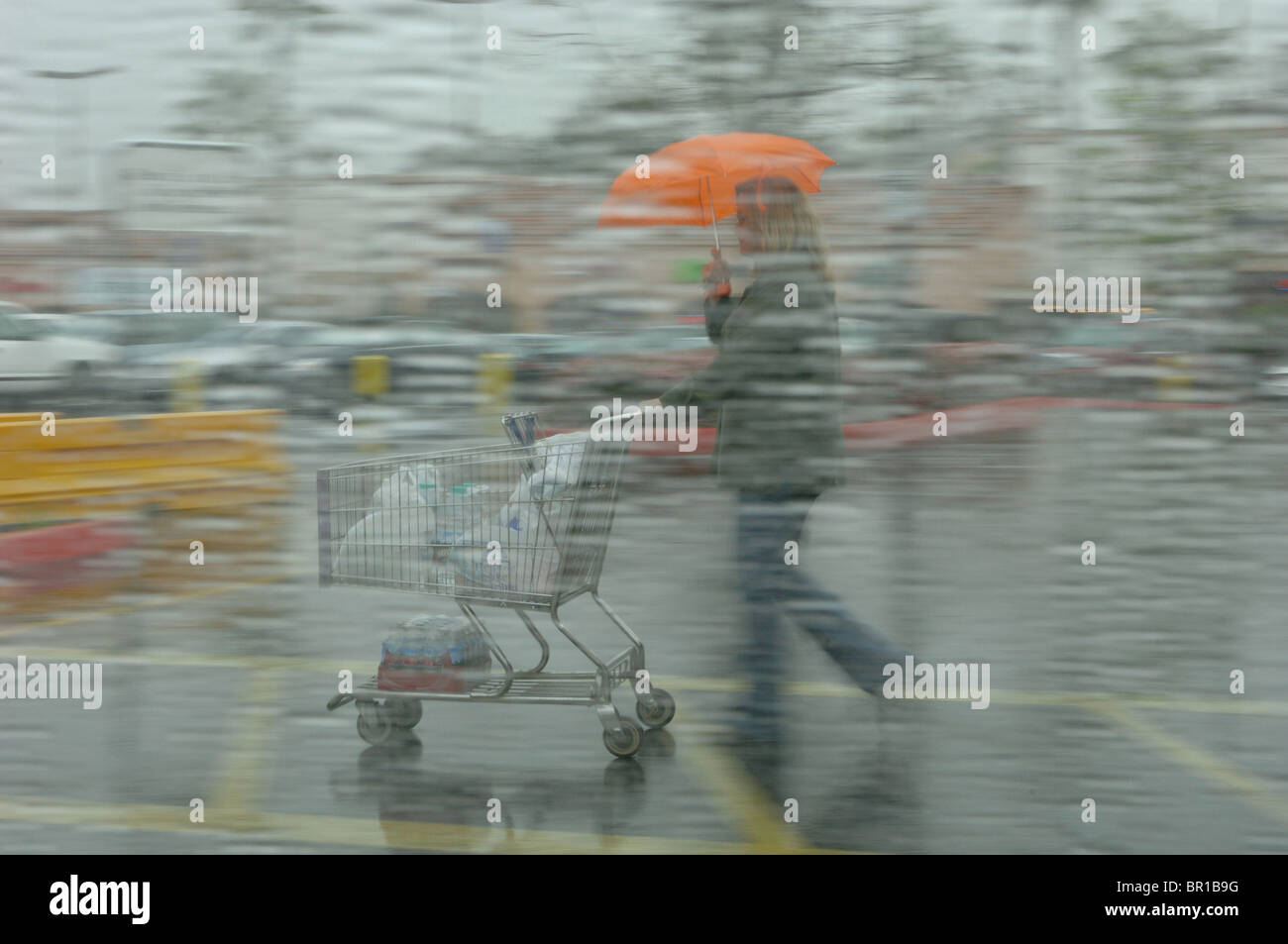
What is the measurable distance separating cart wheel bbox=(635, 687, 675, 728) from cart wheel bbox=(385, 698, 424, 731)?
57 centimetres

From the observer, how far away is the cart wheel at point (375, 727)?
2664mm

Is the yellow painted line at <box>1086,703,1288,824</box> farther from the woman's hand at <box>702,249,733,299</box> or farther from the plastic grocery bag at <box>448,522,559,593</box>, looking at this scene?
the plastic grocery bag at <box>448,522,559,593</box>

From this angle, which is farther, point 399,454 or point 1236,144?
point 399,454

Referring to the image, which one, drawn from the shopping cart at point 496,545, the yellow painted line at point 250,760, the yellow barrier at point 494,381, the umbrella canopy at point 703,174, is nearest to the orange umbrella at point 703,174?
the umbrella canopy at point 703,174

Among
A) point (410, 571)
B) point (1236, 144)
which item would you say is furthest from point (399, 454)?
point (1236, 144)

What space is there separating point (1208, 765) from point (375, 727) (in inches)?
74.9

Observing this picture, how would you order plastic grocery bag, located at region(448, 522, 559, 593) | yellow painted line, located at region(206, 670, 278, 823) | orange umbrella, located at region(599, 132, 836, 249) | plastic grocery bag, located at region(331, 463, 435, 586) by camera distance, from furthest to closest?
plastic grocery bag, located at region(448, 522, 559, 593)
plastic grocery bag, located at region(331, 463, 435, 586)
yellow painted line, located at region(206, 670, 278, 823)
orange umbrella, located at region(599, 132, 836, 249)

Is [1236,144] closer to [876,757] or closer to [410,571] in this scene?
[876,757]

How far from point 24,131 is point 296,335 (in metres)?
0.72

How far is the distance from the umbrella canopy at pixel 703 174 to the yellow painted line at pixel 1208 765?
134cm

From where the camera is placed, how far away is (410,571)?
123 inches

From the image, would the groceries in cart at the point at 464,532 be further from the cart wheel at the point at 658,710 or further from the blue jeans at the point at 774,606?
the blue jeans at the point at 774,606

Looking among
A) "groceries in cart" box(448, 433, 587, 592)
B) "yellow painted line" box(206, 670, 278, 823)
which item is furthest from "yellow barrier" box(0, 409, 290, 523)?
"groceries in cart" box(448, 433, 587, 592)

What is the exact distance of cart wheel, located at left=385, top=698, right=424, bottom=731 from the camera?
2.81 metres
